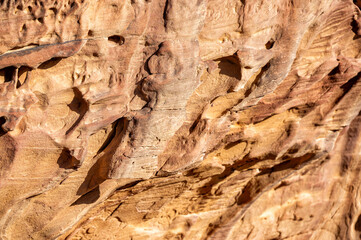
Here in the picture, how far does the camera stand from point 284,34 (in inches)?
103

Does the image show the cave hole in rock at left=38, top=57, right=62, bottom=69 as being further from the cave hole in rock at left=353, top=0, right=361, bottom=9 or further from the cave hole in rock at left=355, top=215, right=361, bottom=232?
the cave hole in rock at left=355, top=215, right=361, bottom=232

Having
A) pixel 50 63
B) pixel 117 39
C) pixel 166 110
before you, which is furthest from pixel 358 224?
pixel 50 63

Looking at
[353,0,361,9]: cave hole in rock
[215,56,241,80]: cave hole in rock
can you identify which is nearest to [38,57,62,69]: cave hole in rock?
[215,56,241,80]: cave hole in rock

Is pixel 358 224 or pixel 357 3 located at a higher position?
pixel 357 3

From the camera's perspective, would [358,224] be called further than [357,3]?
Yes

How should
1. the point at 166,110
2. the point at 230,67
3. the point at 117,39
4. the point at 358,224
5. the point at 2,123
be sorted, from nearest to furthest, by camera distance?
the point at 2,123
the point at 117,39
the point at 166,110
the point at 230,67
the point at 358,224

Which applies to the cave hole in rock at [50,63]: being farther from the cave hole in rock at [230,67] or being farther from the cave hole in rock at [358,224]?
the cave hole in rock at [358,224]

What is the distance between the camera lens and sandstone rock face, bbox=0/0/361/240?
1974 millimetres

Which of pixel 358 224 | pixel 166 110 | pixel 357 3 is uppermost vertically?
pixel 357 3

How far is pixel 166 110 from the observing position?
2295 mm

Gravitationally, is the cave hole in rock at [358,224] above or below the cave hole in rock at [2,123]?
below

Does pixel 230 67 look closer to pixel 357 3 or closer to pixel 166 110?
pixel 166 110

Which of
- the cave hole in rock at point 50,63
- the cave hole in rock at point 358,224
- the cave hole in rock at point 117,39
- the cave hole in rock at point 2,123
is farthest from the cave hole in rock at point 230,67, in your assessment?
the cave hole in rock at point 358,224

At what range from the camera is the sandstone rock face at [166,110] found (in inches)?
77.7
